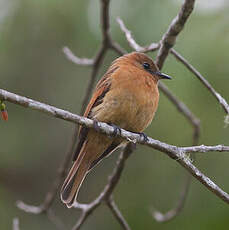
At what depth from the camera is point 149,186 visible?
681 centimetres

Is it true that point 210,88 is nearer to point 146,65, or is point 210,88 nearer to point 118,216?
point 146,65

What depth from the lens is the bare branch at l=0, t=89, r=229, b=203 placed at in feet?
12.2

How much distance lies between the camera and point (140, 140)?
4336mm

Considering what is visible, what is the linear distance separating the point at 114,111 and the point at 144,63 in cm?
101

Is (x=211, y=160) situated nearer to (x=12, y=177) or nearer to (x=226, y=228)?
(x=226, y=228)

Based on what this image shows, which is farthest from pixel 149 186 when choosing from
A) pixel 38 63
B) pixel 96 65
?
pixel 38 63

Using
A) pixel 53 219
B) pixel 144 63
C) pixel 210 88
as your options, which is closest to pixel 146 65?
pixel 144 63

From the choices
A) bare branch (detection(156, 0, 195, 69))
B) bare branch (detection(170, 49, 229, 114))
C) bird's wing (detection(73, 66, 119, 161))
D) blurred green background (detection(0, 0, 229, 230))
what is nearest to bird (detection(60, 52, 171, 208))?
bird's wing (detection(73, 66, 119, 161))

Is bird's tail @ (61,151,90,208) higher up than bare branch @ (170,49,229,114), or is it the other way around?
bare branch @ (170,49,229,114)

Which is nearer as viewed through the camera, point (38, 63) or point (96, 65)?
point (96, 65)

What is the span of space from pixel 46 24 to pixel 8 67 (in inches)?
33.7

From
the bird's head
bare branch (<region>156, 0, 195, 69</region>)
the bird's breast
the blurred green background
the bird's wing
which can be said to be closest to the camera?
bare branch (<region>156, 0, 195, 69</region>)

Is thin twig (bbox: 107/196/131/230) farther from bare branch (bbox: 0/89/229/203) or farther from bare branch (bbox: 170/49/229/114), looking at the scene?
bare branch (bbox: 170/49/229/114)

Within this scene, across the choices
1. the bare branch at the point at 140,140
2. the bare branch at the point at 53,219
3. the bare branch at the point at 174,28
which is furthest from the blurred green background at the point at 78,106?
the bare branch at the point at 140,140
